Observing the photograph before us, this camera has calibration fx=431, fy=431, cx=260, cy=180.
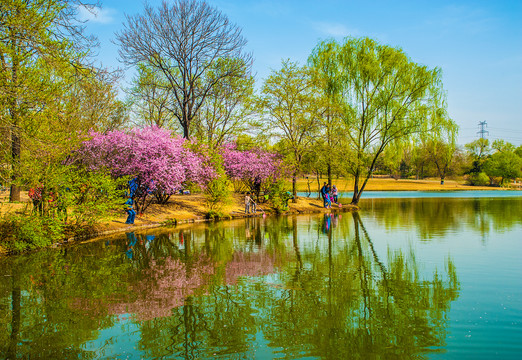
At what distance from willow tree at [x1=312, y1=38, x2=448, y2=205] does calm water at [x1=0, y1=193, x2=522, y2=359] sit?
2043cm

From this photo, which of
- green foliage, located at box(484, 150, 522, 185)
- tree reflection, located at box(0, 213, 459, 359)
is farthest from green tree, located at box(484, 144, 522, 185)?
tree reflection, located at box(0, 213, 459, 359)

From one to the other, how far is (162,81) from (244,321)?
36.4 metres

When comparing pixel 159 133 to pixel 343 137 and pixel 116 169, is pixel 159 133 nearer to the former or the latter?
pixel 116 169

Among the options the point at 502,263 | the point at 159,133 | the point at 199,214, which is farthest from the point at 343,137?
the point at 502,263

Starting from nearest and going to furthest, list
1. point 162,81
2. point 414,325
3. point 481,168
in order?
1. point 414,325
2. point 162,81
3. point 481,168

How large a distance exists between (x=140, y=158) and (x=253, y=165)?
441 inches

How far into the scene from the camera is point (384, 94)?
117 feet

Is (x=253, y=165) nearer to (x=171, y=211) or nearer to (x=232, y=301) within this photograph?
(x=171, y=211)

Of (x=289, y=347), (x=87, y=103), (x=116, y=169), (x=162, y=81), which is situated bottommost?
(x=289, y=347)

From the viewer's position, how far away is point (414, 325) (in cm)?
751

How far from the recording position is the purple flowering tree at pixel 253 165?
110ft

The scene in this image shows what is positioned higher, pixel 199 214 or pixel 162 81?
pixel 162 81

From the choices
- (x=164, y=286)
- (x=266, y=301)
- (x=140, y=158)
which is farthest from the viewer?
(x=140, y=158)

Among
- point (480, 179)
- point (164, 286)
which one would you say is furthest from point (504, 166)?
point (164, 286)
